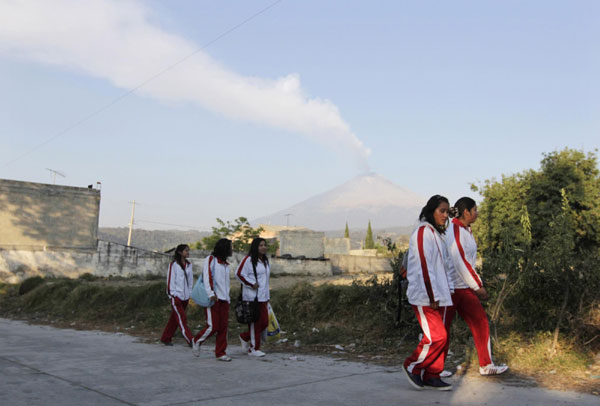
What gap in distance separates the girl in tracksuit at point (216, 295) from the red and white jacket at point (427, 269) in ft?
11.6

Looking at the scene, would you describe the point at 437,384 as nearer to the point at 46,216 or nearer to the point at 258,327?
the point at 258,327

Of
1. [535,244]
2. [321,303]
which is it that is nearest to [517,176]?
[321,303]

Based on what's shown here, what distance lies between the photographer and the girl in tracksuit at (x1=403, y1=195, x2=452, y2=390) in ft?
17.3

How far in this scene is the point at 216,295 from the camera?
8289 millimetres

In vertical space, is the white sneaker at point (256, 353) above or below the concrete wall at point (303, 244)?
below

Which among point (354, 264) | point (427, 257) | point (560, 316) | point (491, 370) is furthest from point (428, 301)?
point (354, 264)

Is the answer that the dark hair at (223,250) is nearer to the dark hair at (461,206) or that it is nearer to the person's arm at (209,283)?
the person's arm at (209,283)

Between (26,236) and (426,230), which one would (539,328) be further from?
(26,236)

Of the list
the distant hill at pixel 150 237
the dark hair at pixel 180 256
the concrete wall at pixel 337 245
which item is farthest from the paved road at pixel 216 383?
the distant hill at pixel 150 237

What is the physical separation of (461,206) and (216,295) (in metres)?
3.85

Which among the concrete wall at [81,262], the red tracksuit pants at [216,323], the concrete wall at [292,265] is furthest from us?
the concrete wall at [292,265]

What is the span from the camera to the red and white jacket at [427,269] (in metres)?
5.31

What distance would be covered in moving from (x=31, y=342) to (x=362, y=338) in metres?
5.78

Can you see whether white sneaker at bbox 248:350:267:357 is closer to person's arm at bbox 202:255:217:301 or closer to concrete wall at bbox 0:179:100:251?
person's arm at bbox 202:255:217:301
